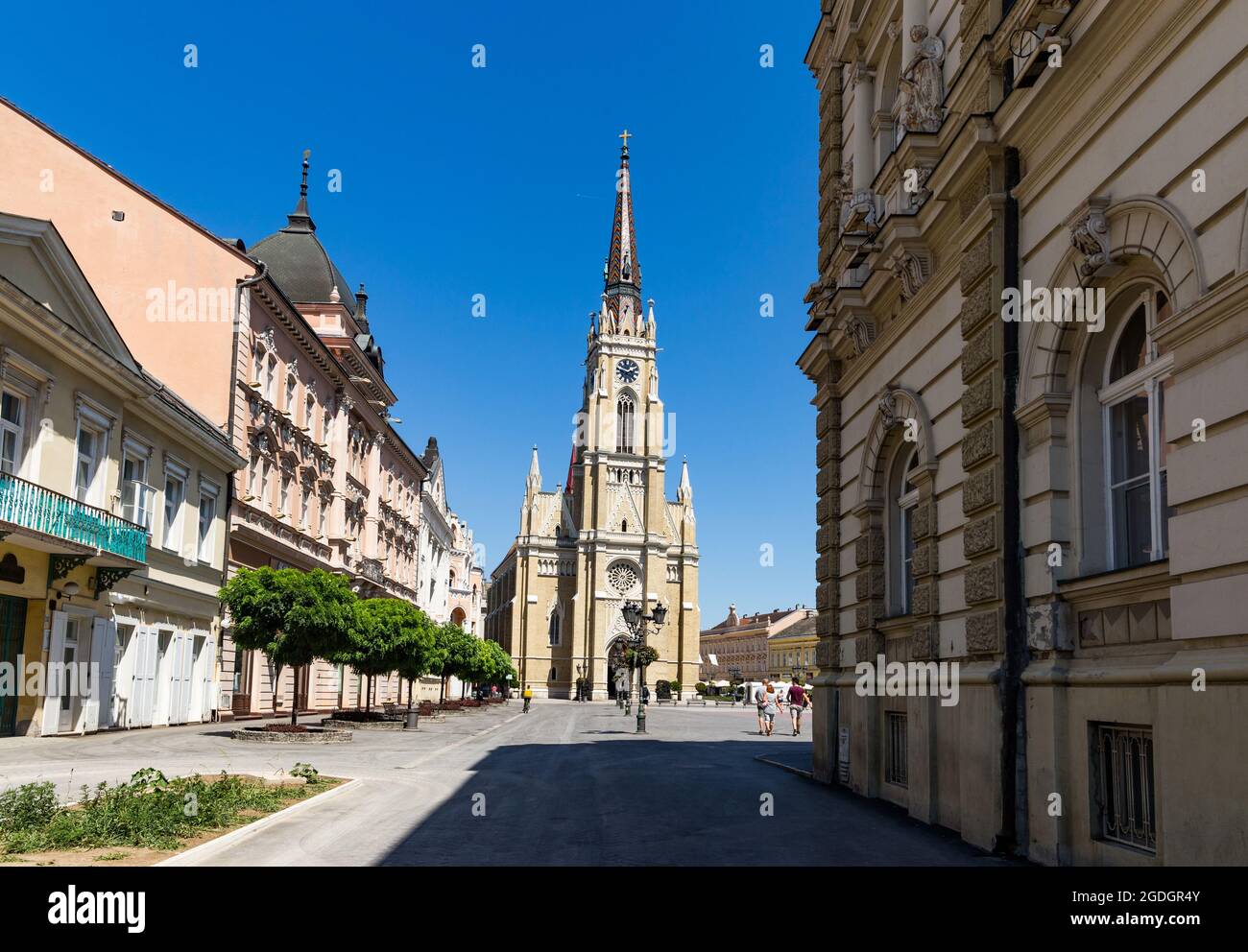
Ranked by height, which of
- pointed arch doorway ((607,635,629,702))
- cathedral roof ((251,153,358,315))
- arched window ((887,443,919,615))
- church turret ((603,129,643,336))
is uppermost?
church turret ((603,129,643,336))

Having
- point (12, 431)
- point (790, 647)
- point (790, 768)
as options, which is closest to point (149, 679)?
point (12, 431)

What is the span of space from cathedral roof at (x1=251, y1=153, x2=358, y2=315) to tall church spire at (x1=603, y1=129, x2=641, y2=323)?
220ft

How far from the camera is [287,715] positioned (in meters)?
34.3

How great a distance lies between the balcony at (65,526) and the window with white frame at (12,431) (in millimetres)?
829

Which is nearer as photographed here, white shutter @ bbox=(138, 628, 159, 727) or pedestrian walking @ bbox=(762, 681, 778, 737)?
white shutter @ bbox=(138, 628, 159, 727)

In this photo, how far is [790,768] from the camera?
19.6 meters

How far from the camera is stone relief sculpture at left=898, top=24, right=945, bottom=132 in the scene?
12555 mm

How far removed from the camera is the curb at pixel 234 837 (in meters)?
8.15

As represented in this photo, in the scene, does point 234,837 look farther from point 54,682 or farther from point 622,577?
point 622,577

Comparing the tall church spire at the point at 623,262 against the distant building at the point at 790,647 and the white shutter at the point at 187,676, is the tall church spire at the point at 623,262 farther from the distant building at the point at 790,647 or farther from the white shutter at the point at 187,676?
the white shutter at the point at 187,676

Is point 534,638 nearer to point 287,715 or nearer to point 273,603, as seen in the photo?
point 287,715

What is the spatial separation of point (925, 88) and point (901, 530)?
577 cm

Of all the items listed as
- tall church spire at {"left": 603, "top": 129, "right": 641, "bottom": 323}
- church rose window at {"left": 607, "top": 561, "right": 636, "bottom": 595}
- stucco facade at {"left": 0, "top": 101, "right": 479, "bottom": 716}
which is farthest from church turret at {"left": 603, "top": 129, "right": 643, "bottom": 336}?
stucco facade at {"left": 0, "top": 101, "right": 479, "bottom": 716}

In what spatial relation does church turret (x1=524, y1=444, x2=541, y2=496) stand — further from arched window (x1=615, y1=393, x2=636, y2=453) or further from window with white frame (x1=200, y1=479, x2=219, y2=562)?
window with white frame (x1=200, y1=479, x2=219, y2=562)
